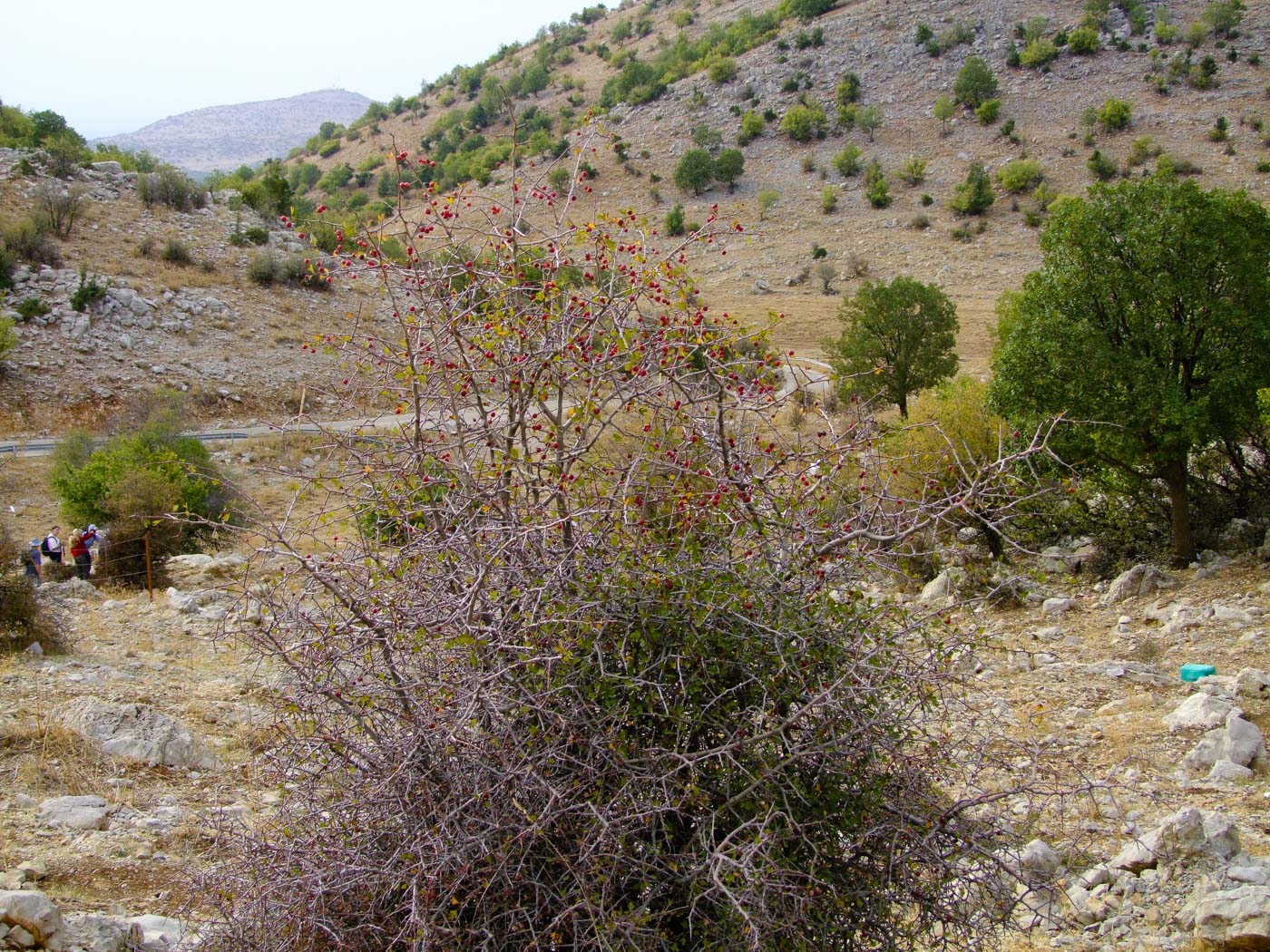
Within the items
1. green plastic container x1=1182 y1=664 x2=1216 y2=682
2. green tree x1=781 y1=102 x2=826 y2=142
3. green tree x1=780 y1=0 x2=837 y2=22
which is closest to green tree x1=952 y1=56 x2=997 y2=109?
green tree x1=781 y1=102 x2=826 y2=142

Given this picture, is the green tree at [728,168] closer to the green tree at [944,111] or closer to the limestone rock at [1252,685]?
the green tree at [944,111]

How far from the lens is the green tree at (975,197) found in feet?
141

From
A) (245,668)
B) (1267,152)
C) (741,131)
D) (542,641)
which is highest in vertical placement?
(741,131)

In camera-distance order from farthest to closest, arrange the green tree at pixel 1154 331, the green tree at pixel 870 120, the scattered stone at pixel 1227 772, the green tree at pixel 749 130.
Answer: the green tree at pixel 749 130 → the green tree at pixel 870 120 → the green tree at pixel 1154 331 → the scattered stone at pixel 1227 772

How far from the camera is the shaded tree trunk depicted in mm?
11312

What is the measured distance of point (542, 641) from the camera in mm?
3436

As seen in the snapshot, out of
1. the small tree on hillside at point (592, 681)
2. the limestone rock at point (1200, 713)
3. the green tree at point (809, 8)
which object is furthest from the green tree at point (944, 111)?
the small tree on hillside at point (592, 681)

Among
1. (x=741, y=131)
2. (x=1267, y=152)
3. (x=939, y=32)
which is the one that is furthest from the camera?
(x=939, y=32)

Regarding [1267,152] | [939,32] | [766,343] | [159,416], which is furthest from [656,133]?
[766,343]

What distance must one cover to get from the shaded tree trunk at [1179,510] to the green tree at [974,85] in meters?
46.6

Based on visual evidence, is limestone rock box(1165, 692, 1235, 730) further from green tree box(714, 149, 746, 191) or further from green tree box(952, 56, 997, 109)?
green tree box(952, 56, 997, 109)

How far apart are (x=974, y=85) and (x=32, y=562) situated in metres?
51.9

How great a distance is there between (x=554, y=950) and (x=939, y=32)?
65963 millimetres

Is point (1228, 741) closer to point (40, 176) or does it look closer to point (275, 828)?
point (275, 828)
